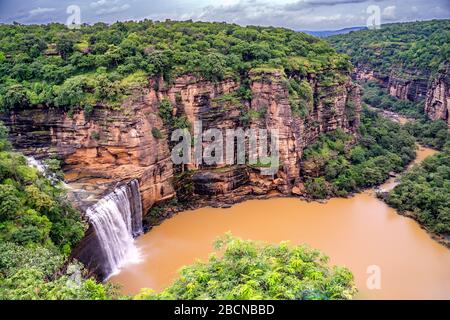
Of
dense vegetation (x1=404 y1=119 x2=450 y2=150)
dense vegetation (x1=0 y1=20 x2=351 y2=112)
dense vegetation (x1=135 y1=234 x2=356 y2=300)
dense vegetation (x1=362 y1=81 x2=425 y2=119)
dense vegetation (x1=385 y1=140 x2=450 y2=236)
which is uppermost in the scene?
dense vegetation (x1=0 y1=20 x2=351 y2=112)

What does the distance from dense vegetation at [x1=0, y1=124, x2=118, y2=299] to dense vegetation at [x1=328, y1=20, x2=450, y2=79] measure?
3131cm

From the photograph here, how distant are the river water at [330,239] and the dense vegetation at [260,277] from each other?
6.63 m

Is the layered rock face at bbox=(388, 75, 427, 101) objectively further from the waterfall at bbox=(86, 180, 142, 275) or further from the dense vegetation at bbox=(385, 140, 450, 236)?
the waterfall at bbox=(86, 180, 142, 275)

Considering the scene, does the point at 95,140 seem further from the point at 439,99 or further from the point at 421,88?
the point at 421,88

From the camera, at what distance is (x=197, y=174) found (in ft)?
66.8

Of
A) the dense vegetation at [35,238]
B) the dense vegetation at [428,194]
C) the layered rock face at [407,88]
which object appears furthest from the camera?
the layered rock face at [407,88]

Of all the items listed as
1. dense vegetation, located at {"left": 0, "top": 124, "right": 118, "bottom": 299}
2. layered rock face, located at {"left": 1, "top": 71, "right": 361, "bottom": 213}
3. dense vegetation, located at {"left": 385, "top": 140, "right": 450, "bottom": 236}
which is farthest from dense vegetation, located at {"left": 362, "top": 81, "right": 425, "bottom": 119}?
dense vegetation, located at {"left": 0, "top": 124, "right": 118, "bottom": 299}

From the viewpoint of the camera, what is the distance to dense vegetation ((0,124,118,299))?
7.08 m

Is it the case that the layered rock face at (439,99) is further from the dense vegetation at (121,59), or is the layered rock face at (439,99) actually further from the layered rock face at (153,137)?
the layered rock face at (153,137)

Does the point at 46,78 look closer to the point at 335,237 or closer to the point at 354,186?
the point at 335,237

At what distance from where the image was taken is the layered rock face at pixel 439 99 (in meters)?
30.6

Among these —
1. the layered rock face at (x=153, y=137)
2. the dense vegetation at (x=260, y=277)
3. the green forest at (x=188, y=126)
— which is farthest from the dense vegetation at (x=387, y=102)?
the dense vegetation at (x=260, y=277)

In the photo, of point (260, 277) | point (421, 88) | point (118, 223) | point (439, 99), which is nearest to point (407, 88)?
point (421, 88)
